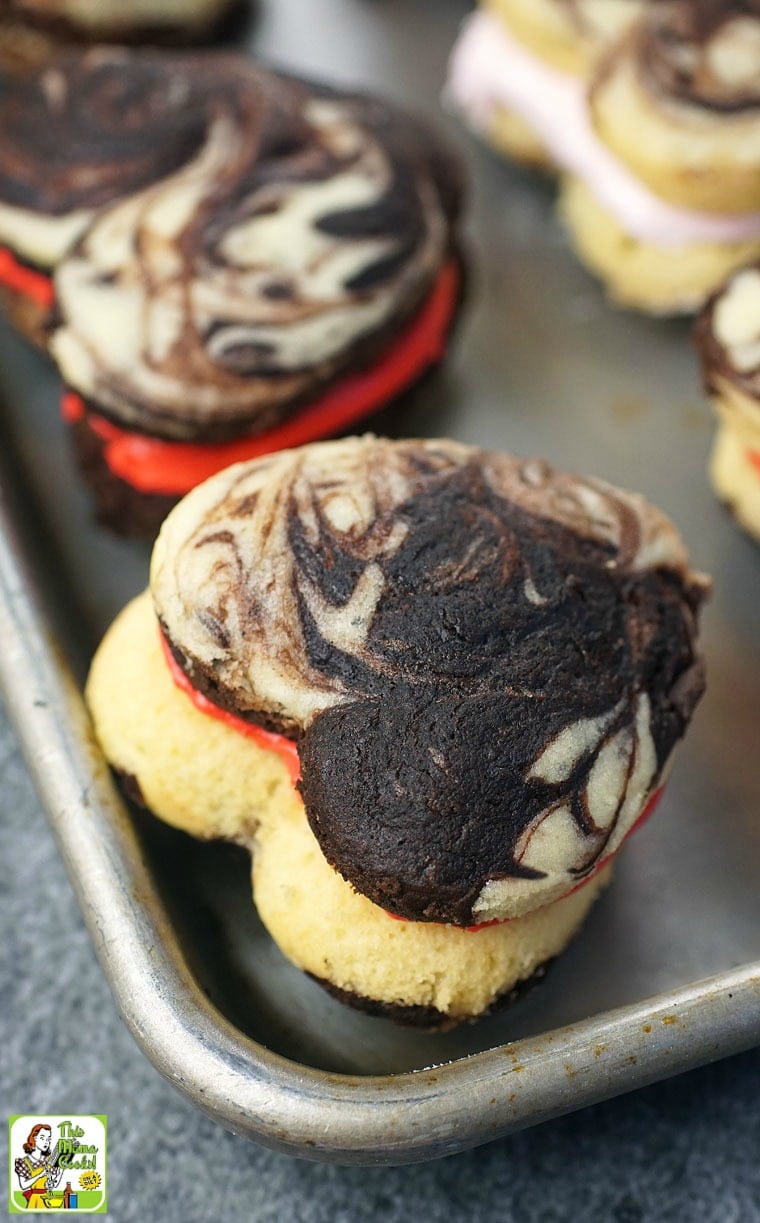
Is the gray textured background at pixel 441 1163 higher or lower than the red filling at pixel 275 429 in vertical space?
lower

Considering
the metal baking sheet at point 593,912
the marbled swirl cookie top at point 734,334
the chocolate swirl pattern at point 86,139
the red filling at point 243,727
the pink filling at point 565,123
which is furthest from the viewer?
the pink filling at point 565,123

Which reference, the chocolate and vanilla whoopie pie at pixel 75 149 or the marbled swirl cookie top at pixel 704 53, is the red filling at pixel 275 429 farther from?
the marbled swirl cookie top at pixel 704 53

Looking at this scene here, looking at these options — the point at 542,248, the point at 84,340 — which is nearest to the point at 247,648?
the point at 84,340

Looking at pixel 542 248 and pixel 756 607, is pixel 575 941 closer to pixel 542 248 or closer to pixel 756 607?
pixel 756 607

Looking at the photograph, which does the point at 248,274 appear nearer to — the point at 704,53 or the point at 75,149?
the point at 75,149

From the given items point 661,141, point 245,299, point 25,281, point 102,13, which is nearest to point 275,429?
point 245,299

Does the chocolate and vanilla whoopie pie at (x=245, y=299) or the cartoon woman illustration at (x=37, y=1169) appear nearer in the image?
the cartoon woman illustration at (x=37, y=1169)

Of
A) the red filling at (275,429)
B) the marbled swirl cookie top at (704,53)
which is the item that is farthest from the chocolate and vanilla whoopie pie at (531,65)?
the red filling at (275,429)
